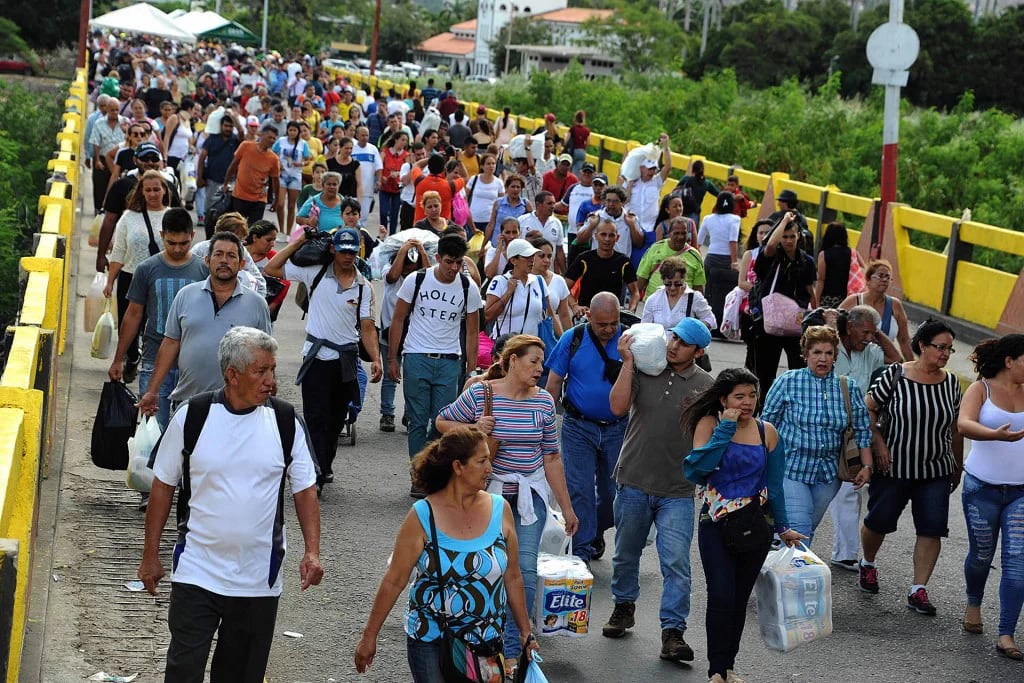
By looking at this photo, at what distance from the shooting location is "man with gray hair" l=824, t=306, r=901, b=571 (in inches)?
381

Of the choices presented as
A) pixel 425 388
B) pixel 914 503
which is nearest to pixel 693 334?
pixel 914 503

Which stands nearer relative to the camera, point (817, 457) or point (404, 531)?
point (404, 531)

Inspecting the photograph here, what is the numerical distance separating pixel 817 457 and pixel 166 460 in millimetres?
4316

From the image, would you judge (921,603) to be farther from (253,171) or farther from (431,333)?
(253,171)

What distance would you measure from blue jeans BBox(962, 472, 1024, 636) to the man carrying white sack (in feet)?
5.73

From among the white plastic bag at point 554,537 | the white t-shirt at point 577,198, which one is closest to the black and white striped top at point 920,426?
the white plastic bag at point 554,537

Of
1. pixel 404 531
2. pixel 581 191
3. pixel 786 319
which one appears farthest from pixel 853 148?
pixel 404 531

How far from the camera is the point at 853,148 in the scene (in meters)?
30.0

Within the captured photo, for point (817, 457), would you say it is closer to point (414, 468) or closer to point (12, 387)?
point (414, 468)

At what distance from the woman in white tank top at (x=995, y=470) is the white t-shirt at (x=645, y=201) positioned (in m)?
9.70

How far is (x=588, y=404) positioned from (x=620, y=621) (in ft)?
4.11

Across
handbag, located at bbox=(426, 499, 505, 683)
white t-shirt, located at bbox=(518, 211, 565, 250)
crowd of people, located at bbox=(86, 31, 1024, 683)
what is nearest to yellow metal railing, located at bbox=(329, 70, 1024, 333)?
crowd of people, located at bbox=(86, 31, 1024, 683)

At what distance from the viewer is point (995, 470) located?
27.7 ft

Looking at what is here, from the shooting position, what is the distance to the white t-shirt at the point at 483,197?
17844 millimetres
